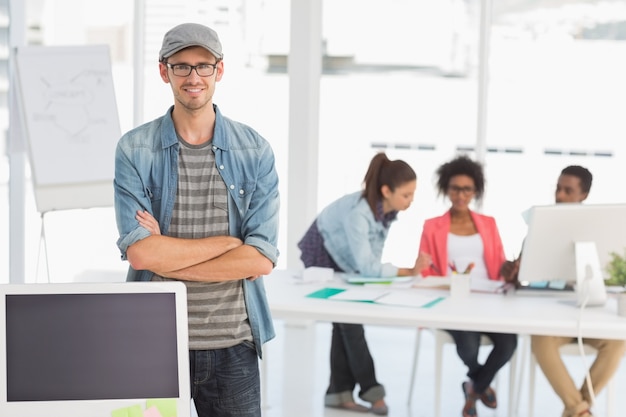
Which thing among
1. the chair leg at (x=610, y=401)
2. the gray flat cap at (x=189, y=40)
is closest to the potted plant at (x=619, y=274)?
the chair leg at (x=610, y=401)

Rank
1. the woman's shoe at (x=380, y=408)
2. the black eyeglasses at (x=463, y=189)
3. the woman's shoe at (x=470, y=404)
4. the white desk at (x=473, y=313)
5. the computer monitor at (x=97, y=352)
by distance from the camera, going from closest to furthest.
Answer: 1. the computer monitor at (x=97, y=352)
2. the white desk at (x=473, y=313)
3. the woman's shoe at (x=470, y=404)
4. the woman's shoe at (x=380, y=408)
5. the black eyeglasses at (x=463, y=189)

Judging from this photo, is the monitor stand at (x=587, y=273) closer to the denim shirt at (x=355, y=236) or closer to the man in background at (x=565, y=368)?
the man in background at (x=565, y=368)

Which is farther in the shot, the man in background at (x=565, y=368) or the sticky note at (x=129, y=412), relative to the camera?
the man in background at (x=565, y=368)

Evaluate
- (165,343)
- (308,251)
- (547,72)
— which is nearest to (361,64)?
(547,72)

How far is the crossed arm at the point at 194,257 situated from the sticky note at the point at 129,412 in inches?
20.5

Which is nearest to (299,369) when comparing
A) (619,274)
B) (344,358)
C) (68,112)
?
(344,358)

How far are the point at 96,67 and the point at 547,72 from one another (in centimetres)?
287

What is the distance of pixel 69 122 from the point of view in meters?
5.93

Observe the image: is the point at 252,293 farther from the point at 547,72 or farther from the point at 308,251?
the point at 547,72

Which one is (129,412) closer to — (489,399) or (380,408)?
(380,408)

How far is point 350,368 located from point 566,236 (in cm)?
143

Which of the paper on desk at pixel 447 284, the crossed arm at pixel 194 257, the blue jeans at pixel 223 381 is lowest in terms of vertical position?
the paper on desk at pixel 447 284

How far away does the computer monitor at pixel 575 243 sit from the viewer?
159 inches

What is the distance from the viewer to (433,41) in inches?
264
